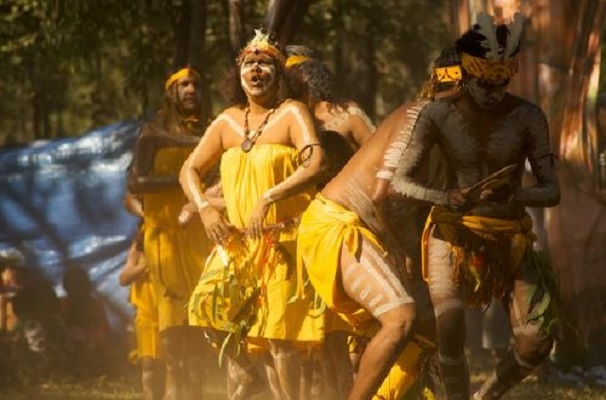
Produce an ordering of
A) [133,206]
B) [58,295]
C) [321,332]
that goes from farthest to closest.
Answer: [58,295], [133,206], [321,332]

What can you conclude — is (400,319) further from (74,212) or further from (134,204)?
(74,212)

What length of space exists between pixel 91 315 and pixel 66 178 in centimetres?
119

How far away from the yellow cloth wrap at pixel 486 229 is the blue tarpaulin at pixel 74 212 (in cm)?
788

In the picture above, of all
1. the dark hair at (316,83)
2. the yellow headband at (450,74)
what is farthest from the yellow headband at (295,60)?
the yellow headband at (450,74)

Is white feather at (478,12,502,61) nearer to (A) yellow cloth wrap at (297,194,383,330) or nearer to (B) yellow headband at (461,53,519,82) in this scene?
(B) yellow headband at (461,53,519,82)

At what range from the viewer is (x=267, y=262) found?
10672 millimetres

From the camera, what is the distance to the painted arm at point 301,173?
1051cm

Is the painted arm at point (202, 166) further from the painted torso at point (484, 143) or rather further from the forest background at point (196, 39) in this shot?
the forest background at point (196, 39)

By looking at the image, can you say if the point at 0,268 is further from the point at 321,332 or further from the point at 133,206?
the point at 321,332

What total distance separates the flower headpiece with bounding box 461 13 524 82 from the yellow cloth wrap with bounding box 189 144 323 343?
160cm

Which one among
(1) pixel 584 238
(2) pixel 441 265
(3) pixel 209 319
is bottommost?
(1) pixel 584 238

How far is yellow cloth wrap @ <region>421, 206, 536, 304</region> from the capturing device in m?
9.45

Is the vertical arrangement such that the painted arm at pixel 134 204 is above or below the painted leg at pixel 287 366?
below

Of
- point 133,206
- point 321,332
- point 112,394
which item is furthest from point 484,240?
point 112,394
